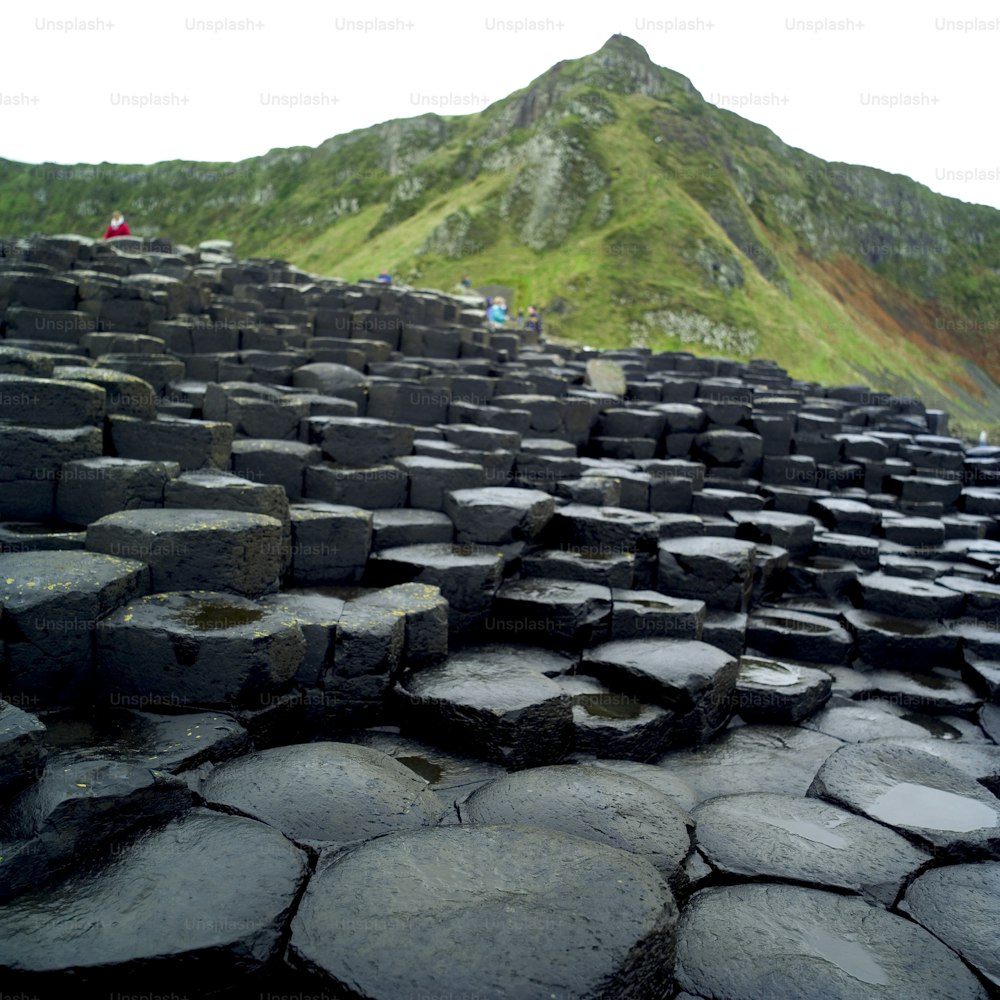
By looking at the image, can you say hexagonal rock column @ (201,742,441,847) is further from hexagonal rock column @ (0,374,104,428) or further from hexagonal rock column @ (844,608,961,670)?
hexagonal rock column @ (844,608,961,670)

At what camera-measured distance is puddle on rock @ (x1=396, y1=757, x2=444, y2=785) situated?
4613 millimetres

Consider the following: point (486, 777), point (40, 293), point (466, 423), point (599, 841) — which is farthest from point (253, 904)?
point (40, 293)

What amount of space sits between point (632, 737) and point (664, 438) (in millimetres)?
8118

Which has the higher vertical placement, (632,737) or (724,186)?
(724,186)

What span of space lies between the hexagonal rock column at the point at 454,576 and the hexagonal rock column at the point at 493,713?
3.53ft

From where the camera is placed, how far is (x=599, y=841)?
3664 millimetres

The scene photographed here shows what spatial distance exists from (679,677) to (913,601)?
3.78m

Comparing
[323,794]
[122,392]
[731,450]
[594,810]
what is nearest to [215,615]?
[323,794]

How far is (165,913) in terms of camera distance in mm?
2787

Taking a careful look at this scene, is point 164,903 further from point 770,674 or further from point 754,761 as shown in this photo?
point 770,674

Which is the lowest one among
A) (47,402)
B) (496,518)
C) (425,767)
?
(425,767)

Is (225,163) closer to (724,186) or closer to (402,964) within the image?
(724,186)

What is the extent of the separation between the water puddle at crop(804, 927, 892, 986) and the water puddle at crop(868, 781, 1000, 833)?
122 cm

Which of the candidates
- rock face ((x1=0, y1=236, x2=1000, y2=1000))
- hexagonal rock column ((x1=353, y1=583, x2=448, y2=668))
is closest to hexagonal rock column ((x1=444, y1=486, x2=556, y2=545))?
rock face ((x1=0, y1=236, x2=1000, y2=1000))
